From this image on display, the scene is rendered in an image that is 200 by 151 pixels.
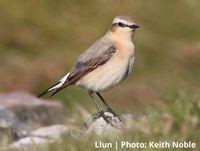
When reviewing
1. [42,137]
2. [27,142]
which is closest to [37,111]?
[42,137]

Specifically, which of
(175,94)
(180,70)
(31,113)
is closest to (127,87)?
(180,70)

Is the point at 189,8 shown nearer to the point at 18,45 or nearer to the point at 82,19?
the point at 82,19

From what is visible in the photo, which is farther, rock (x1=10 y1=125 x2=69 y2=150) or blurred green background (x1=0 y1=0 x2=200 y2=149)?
blurred green background (x1=0 y1=0 x2=200 y2=149)

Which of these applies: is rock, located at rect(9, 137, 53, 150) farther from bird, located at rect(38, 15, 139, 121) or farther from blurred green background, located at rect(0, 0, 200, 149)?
blurred green background, located at rect(0, 0, 200, 149)

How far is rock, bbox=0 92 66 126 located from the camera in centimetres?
1284

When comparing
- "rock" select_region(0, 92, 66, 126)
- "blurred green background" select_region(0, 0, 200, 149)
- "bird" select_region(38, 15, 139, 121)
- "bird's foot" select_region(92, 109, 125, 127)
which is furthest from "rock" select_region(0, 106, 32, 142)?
"blurred green background" select_region(0, 0, 200, 149)

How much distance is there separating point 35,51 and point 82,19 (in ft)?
4.01

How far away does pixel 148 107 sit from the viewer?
36.9 feet

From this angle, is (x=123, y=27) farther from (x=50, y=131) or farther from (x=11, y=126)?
(x=11, y=126)

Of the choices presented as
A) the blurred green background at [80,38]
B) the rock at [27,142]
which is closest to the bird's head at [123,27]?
the rock at [27,142]

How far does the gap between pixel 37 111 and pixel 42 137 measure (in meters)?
2.17

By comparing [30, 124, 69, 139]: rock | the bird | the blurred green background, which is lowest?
[30, 124, 69, 139]: rock

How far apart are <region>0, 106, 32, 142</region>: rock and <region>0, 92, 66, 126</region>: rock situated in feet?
0.95

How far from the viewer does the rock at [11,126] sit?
11.1 m
